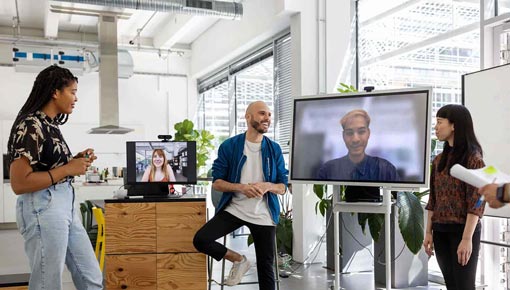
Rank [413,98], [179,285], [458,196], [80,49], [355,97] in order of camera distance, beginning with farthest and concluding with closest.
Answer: [80,49], [179,285], [355,97], [413,98], [458,196]

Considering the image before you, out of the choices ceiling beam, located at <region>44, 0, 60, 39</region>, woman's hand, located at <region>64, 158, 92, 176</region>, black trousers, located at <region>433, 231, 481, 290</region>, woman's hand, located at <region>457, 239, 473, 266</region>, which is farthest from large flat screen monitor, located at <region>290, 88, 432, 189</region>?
ceiling beam, located at <region>44, 0, 60, 39</region>

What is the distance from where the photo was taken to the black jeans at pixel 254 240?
3.37m

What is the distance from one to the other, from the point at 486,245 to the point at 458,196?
1881 millimetres

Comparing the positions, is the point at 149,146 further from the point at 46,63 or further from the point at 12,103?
the point at 12,103

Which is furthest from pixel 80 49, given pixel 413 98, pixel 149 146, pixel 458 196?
pixel 458 196

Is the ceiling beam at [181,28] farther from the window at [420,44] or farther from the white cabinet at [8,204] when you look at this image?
the white cabinet at [8,204]

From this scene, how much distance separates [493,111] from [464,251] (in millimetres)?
1604

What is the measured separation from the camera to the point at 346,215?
16.7 ft

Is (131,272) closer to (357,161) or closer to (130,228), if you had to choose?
(130,228)

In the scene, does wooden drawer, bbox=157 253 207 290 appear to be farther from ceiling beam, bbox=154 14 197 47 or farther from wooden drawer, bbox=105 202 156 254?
ceiling beam, bbox=154 14 197 47

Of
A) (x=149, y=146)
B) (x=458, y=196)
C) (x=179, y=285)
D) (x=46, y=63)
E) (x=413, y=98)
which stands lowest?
(x=179, y=285)

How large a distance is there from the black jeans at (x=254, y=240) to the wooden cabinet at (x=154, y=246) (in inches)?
9.2

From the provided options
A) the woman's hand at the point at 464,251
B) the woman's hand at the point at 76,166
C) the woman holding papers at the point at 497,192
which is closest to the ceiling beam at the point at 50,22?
the woman's hand at the point at 76,166

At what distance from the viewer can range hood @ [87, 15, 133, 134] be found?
306 inches
